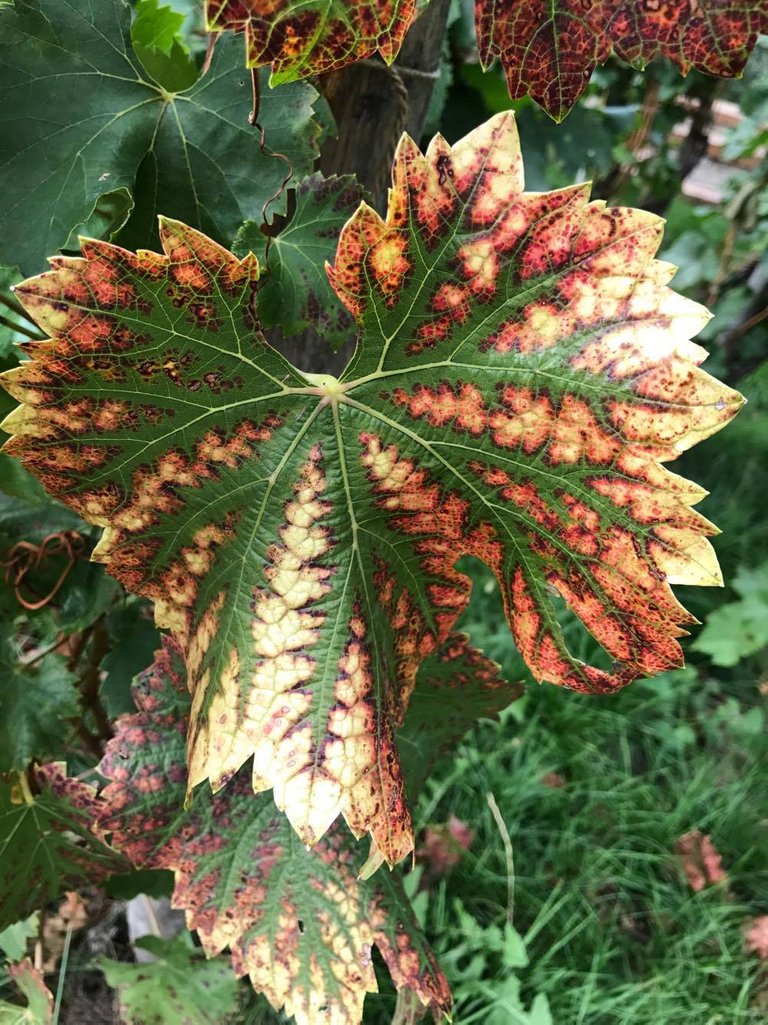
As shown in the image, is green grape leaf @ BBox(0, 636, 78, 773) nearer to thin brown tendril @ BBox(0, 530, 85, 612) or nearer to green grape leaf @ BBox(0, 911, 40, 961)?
thin brown tendril @ BBox(0, 530, 85, 612)

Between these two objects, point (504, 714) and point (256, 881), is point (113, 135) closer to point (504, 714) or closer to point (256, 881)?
point (256, 881)

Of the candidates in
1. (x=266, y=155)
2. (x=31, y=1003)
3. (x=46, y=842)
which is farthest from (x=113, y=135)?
(x=31, y=1003)

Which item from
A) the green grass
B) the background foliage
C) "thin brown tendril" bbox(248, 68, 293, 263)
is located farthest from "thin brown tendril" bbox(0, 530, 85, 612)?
the green grass

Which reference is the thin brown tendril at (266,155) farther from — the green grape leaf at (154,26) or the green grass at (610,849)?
the green grass at (610,849)

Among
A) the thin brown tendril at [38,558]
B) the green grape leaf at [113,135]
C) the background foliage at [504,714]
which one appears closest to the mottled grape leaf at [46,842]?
the background foliage at [504,714]

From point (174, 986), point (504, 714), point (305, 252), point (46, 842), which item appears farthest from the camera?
point (504, 714)

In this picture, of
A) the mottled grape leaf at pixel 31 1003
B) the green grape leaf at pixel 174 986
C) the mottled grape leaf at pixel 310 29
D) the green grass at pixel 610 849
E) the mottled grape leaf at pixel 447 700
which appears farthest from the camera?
the green grass at pixel 610 849

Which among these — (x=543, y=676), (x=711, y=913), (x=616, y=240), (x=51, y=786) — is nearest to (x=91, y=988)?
(x=51, y=786)
